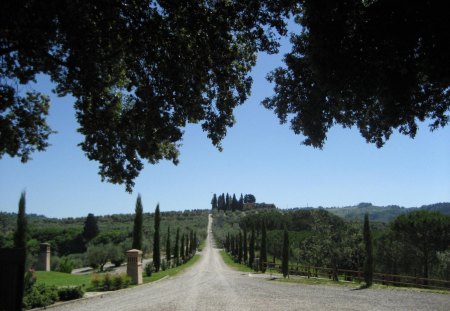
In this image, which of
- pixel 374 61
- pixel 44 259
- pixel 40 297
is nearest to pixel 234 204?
pixel 44 259

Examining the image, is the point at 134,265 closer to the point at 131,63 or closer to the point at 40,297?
the point at 40,297

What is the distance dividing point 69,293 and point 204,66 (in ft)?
41.7

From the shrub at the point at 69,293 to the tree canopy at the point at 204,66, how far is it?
7945 mm

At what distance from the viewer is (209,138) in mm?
11008

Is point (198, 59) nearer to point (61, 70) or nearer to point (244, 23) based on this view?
point (244, 23)

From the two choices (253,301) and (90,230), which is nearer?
(253,301)

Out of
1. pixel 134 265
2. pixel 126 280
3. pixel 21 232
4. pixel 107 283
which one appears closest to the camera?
pixel 107 283

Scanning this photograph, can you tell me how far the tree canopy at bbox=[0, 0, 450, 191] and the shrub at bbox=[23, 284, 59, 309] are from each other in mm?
6225

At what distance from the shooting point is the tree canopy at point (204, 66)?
7.97 meters

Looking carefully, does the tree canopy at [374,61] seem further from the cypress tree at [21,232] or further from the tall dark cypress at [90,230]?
the tall dark cypress at [90,230]

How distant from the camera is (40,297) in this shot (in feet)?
51.6

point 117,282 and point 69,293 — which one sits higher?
point 69,293

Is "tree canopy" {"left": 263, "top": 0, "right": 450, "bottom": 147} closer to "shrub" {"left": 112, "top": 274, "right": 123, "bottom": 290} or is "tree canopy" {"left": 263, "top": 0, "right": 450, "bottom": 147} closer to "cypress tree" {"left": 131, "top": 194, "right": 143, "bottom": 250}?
"shrub" {"left": 112, "top": 274, "right": 123, "bottom": 290}

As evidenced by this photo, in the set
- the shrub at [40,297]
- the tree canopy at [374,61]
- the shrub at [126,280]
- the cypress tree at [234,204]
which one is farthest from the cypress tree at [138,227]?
the cypress tree at [234,204]
